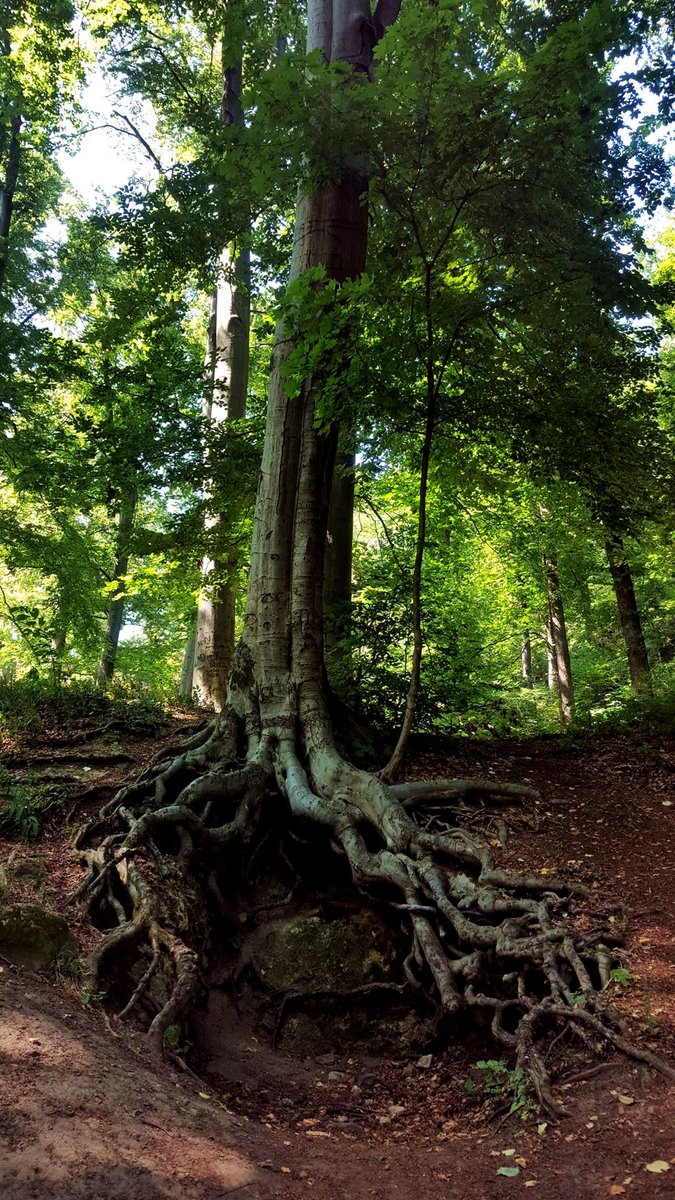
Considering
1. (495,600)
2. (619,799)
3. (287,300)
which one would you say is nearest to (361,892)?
(619,799)

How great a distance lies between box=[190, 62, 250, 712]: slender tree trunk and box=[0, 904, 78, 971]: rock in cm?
640

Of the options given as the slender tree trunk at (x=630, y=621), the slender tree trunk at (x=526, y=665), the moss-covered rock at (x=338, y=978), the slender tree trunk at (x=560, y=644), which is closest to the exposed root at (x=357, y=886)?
the moss-covered rock at (x=338, y=978)

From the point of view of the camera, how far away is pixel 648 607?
17.3 metres

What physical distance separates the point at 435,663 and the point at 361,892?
3.81m

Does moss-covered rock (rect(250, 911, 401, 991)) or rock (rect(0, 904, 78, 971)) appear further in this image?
moss-covered rock (rect(250, 911, 401, 991))

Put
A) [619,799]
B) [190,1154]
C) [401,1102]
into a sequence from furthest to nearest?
[619,799] → [401,1102] → [190,1154]

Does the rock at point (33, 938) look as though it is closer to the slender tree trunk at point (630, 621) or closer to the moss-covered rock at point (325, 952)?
the moss-covered rock at point (325, 952)

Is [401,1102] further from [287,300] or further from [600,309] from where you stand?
[600,309]

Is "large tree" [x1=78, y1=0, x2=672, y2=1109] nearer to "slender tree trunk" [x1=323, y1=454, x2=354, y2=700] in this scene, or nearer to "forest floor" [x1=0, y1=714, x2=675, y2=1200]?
"forest floor" [x1=0, y1=714, x2=675, y2=1200]

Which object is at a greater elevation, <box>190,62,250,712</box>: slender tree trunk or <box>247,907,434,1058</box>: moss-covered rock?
<box>190,62,250,712</box>: slender tree trunk

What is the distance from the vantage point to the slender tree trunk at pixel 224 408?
10.4 metres

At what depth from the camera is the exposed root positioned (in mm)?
3457

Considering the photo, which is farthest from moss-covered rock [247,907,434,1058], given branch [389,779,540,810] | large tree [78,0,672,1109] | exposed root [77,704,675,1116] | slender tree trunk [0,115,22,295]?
slender tree trunk [0,115,22,295]

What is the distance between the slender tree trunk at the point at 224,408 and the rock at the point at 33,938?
640 centimetres
